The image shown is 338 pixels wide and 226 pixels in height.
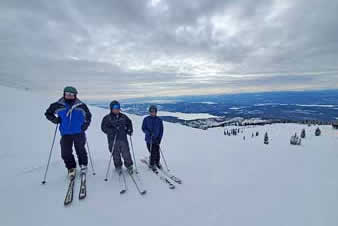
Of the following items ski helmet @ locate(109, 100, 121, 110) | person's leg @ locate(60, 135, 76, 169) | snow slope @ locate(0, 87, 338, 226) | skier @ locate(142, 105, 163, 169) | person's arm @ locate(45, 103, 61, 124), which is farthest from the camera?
skier @ locate(142, 105, 163, 169)

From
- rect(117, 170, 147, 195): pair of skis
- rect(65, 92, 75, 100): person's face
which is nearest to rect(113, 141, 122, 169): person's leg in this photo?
rect(117, 170, 147, 195): pair of skis

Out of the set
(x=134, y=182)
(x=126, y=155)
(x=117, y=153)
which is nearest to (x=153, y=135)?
(x=126, y=155)

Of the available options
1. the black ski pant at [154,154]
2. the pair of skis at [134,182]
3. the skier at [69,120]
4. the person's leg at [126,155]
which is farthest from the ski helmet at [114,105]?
the pair of skis at [134,182]

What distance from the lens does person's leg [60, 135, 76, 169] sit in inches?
193

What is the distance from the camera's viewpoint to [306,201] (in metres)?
4.13

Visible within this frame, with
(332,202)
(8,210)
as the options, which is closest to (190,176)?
(332,202)

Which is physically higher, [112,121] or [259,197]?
[112,121]

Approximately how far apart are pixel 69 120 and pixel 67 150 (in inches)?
36.7

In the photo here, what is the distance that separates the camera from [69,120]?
16.1 feet

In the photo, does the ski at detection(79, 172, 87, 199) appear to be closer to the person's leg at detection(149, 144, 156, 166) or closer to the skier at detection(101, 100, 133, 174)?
the skier at detection(101, 100, 133, 174)

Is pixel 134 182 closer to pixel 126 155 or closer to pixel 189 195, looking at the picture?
pixel 126 155

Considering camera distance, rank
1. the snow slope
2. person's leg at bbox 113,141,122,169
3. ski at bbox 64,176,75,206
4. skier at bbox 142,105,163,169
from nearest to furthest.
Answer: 1. the snow slope
2. ski at bbox 64,176,75,206
3. person's leg at bbox 113,141,122,169
4. skier at bbox 142,105,163,169

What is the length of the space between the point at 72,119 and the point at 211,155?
255 inches

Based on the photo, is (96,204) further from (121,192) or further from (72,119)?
(72,119)
